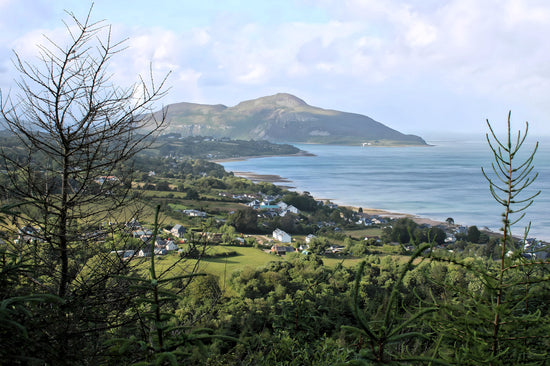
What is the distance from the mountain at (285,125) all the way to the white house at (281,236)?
10204 centimetres

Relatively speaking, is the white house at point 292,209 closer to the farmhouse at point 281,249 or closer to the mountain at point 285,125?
the farmhouse at point 281,249

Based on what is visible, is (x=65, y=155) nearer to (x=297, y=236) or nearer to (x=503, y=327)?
(x=503, y=327)

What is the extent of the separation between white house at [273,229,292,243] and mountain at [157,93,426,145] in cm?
10204

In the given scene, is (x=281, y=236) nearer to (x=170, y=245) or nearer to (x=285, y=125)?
(x=170, y=245)

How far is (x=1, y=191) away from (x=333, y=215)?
26.4m

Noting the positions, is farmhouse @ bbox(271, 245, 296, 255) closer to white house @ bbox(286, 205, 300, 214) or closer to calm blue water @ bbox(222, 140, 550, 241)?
white house @ bbox(286, 205, 300, 214)

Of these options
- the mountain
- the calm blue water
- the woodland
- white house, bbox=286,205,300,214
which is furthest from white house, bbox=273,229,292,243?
the mountain

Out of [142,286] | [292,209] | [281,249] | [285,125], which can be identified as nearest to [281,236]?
[281,249]

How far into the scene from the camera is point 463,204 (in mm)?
30594

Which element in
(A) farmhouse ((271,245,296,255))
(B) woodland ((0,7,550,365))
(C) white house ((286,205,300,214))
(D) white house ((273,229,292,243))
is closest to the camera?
(B) woodland ((0,7,550,365))

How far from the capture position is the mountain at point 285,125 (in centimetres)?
13550

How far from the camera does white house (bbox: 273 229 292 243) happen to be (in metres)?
23.5

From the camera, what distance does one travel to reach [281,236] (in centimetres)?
2395

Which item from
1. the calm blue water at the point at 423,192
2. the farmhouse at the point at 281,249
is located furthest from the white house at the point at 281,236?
the calm blue water at the point at 423,192
